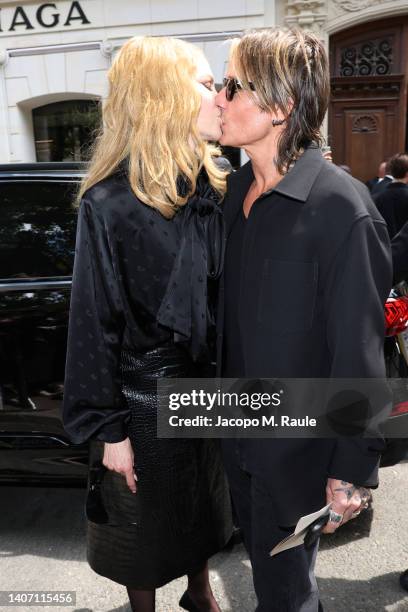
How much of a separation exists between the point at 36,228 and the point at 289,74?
1.55 metres

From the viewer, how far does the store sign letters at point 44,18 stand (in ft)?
28.8

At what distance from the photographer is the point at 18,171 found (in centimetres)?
258

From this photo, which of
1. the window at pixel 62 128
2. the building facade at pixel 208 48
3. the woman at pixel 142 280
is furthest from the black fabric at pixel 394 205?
the window at pixel 62 128

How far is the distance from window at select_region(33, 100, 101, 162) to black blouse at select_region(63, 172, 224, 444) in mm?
8665

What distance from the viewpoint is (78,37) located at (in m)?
8.86

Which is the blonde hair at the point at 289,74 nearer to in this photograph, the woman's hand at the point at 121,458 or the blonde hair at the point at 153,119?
the blonde hair at the point at 153,119

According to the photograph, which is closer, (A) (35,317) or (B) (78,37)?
(A) (35,317)

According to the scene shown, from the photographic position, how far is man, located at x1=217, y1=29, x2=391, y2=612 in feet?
4.08

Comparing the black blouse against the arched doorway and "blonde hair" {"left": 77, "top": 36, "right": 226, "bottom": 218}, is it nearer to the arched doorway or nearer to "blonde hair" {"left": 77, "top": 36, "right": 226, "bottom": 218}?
"blonde hair" {"left": 77, "top": 36, "right": 226, "bottom": 218}

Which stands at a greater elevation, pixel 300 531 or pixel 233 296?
pixel 233 296

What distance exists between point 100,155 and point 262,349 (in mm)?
677

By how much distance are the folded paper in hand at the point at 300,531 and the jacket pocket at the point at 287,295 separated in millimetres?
435

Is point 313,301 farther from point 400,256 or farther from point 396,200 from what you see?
point 396,200

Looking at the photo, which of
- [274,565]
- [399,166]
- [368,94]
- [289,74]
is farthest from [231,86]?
[368,94]
